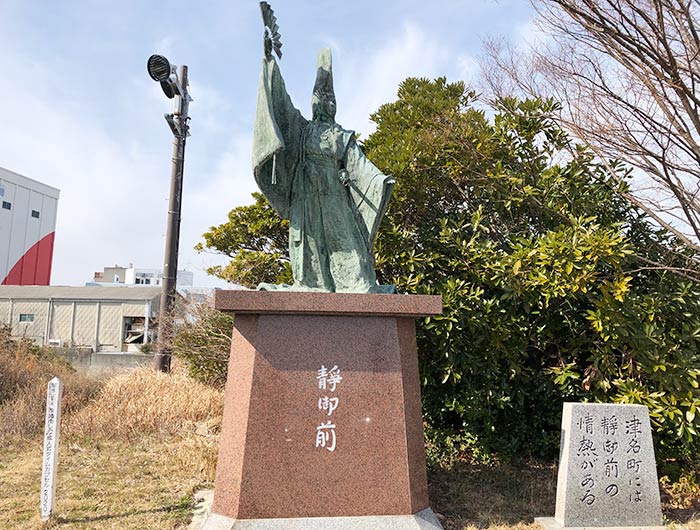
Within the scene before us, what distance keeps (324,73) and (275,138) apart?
35.5 inches

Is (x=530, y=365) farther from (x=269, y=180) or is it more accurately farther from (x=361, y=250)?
(x=269, y=180)

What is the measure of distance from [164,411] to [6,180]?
2151 centimetres

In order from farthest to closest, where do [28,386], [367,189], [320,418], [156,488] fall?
[28,386], [156,488], [367,189], [320,418]

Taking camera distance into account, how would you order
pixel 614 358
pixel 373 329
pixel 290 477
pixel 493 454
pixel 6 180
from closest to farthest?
pixel 290 477
pixel 373 329
pixel 614 358
pixel 493 454
pixel 6 180

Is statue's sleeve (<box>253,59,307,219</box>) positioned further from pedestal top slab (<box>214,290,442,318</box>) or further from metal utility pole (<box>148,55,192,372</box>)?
metal utility pole (<box>148,55,192,372</box>)

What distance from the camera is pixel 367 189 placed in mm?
3982

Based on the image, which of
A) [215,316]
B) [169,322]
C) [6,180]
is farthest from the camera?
[6,180]

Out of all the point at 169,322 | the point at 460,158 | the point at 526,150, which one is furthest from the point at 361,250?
the point at 169,322

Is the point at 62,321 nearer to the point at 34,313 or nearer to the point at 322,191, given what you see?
the point at 34,313

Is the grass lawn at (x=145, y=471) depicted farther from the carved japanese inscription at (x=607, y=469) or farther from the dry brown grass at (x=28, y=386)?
the carved japanese inscription at (x=607, y=469)

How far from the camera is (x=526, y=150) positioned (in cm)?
562

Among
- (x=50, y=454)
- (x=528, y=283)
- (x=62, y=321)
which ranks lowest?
(x=50, y=454)

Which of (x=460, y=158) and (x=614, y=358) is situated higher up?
(x=460, y=158)

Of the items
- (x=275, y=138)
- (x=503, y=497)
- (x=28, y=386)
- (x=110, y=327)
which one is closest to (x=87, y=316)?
(x=110, y=327)
